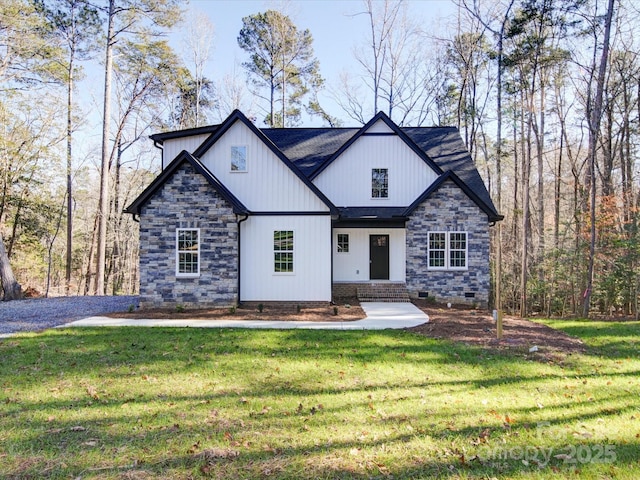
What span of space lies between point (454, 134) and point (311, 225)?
9559 millimetres

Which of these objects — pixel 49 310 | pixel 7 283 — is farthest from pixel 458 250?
pixel 7 283

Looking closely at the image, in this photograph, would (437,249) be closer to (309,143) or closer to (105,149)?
(309,143)

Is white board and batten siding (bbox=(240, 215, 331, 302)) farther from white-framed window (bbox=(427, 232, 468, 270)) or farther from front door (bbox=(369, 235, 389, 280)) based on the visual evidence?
white-framed window (bbox=(427, 232, 468, 270))

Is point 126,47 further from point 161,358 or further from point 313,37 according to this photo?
point 161,358

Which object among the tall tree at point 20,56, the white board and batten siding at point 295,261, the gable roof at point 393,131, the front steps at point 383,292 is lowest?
the front steps at point 383,292

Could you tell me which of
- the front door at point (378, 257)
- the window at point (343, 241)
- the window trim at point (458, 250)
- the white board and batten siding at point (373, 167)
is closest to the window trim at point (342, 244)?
the window at point (343, 241)

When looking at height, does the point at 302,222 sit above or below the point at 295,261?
above

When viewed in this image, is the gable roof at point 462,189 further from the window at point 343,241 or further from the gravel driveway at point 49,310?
the gravel driveway at point 49,310

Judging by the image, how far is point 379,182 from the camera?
48.1 feet

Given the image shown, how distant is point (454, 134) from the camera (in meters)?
17.1

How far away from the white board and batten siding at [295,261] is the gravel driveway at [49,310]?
400cm

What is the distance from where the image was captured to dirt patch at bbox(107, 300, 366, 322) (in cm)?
993

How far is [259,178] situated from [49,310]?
7.55m

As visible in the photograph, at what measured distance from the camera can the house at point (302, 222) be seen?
11180mm
